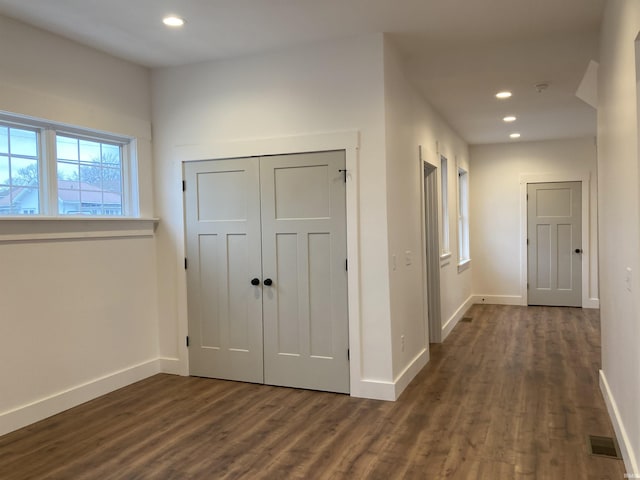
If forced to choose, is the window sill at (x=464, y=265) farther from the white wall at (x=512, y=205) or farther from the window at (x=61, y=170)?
the window at (x=61, y=170)

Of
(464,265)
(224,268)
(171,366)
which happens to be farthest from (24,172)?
(464,265)

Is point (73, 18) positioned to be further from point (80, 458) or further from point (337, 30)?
point (80, 458)

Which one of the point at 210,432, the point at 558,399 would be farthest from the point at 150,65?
the point at 558,399

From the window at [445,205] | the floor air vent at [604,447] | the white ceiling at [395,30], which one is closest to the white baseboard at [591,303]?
the window at [445,205]

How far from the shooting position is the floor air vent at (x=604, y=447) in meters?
2.85

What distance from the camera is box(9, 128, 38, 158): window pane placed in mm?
3457

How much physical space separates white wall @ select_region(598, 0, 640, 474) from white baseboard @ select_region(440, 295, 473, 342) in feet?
7.46

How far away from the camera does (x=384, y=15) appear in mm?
3387

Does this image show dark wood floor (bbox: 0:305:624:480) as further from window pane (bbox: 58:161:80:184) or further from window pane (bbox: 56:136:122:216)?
window pane (bbox: 58:161:80:184)

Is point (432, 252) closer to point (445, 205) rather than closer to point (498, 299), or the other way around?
point (445, 205)

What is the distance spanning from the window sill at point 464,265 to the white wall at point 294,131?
3573 millimetres

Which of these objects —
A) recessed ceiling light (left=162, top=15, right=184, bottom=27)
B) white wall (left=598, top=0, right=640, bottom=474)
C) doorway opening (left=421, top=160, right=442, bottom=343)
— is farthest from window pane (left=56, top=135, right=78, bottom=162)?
white wall (left=598, top=0, right=640, bottom=474)

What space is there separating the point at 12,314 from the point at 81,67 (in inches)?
75.2

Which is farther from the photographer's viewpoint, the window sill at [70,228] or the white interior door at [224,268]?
the white interior door at [224,268]
